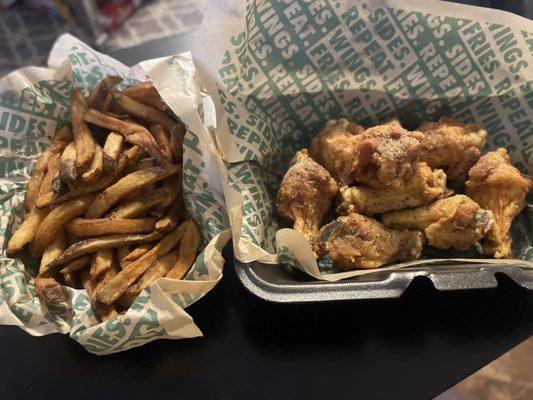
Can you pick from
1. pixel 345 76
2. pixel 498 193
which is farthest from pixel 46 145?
pixel 498 193

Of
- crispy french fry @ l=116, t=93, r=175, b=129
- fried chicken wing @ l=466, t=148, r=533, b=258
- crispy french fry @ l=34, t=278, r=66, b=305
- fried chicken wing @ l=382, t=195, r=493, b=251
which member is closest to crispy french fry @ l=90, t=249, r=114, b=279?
crispy french fry @ l=34, t=278, r=66, b=305

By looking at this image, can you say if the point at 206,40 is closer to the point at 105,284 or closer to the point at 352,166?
the point at 352,166

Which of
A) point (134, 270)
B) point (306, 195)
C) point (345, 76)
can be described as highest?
point (345, 76)

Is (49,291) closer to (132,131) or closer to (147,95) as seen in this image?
(132,131)

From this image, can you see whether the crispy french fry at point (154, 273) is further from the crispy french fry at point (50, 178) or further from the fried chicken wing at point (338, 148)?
the fried chicken wing at point (338, 148)

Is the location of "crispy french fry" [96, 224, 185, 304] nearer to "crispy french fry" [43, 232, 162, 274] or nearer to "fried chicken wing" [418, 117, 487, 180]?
"crispy french fry" [43, 232, 162, 274]

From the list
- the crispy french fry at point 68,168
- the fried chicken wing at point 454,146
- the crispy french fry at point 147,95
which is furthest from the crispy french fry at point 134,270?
the fried chicken wing at point 454,146
